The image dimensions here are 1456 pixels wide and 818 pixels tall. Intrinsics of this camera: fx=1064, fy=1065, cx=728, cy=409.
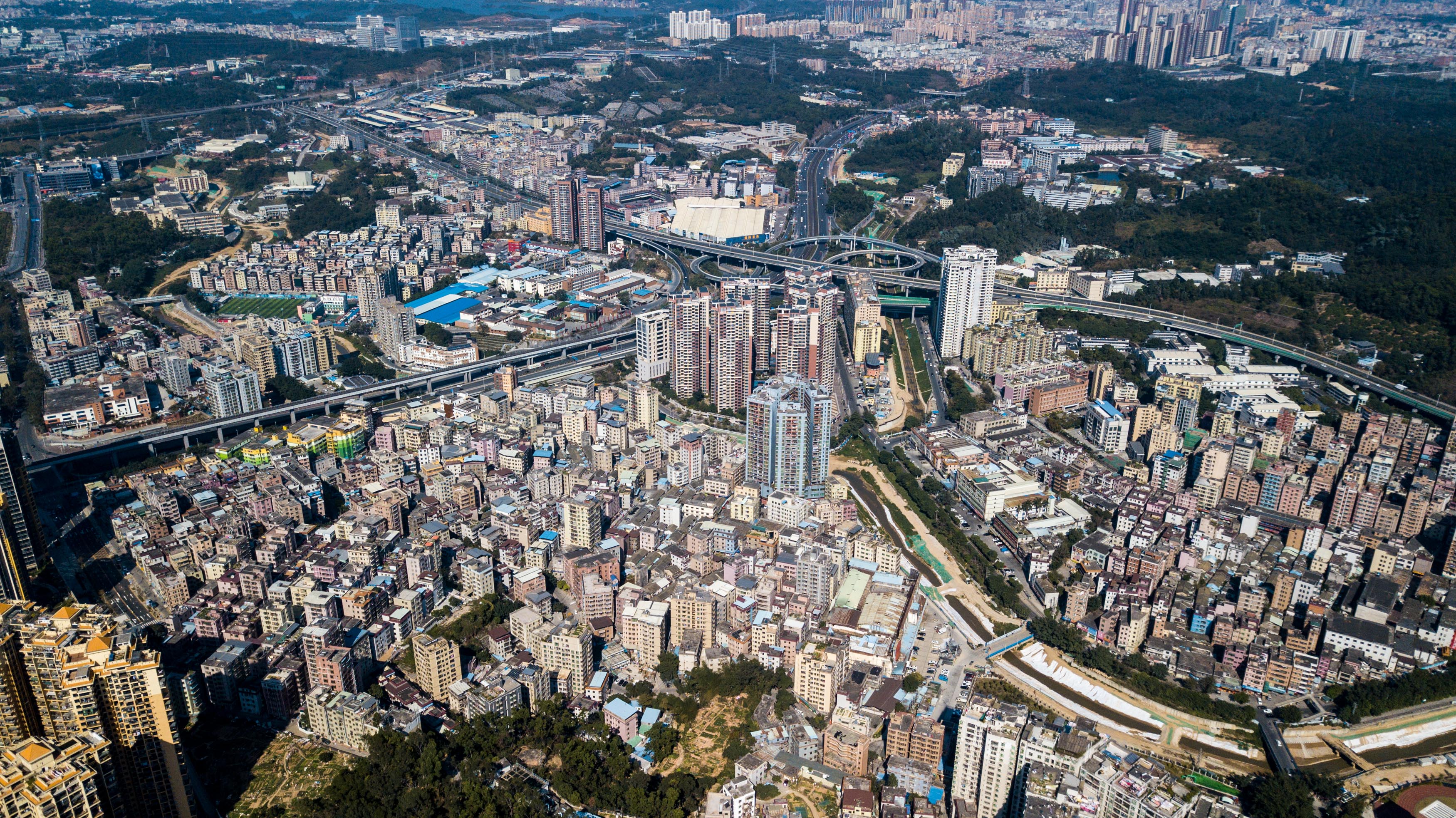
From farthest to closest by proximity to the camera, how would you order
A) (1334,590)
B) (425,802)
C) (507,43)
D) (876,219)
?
1. (507,43)
2. (876,219)
3. (1334,590)
4. (425,802)

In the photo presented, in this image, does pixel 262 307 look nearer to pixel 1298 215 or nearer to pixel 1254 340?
pixel 1254 340

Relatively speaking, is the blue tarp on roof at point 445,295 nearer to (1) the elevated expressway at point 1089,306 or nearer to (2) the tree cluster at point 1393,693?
(1) the elevated expressway at point 1089,306

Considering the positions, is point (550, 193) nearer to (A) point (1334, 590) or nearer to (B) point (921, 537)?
(B) point (921, 537)

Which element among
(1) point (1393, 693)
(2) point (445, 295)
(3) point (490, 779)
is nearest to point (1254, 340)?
(1) point (1393, 693)

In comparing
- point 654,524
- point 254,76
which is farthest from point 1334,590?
point 254,76

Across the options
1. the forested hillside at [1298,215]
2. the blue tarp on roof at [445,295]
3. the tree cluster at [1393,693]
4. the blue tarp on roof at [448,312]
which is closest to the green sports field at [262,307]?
the blue tarp on roof at [445,295]

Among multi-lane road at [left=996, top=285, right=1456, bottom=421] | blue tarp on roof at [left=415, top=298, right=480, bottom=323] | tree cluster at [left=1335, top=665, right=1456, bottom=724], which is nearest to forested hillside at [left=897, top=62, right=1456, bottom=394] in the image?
multi-lane road at [left=996, top=285, right=1456, bottom=421]

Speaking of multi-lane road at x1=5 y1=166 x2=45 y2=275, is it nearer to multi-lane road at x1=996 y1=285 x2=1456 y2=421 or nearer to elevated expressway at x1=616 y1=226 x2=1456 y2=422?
elevated expressway at x1=616 y1=226 x2=1456 y2=422

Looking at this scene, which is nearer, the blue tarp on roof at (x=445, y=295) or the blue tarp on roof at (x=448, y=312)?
the blue tarp on roof at (x=448, y=312)
